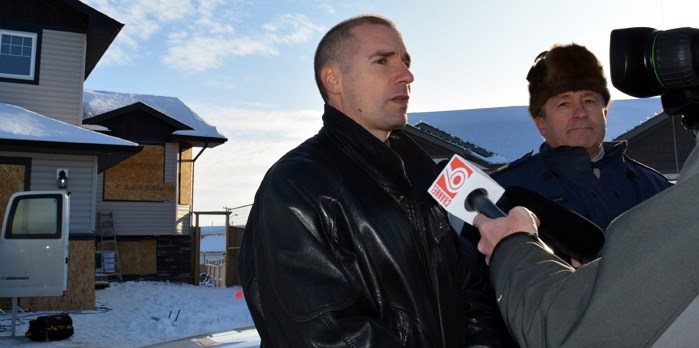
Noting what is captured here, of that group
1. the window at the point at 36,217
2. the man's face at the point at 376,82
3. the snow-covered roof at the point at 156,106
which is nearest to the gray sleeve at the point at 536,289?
the man's face at the point at 376,82

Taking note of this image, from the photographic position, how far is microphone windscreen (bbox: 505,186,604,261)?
155 centimetres

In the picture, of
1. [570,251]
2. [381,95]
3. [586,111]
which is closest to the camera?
[570,251]

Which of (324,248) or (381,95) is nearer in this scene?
(324,248)

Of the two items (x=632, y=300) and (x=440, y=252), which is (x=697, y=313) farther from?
(x=440, y=252)

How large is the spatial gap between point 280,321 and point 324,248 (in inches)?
9.2

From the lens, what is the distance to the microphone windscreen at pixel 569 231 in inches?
61.0

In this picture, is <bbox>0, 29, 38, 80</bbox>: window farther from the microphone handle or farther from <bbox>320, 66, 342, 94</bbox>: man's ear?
the microphone handle

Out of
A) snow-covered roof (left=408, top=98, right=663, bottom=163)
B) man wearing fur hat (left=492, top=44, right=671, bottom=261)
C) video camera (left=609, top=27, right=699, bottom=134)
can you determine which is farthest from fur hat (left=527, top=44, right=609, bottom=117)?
snow-covered roof (left=408, top=98, right=663, bottom=163)

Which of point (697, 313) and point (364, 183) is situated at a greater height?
point (364, 183)

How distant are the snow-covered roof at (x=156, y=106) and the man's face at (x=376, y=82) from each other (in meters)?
19.3

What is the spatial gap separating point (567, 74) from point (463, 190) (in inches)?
54.4

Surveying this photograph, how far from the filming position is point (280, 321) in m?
1.68

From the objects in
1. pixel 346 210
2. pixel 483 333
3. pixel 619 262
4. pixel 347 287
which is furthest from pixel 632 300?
pixel 483 333

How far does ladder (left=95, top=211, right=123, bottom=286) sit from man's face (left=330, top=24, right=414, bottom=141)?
57.5 feet
